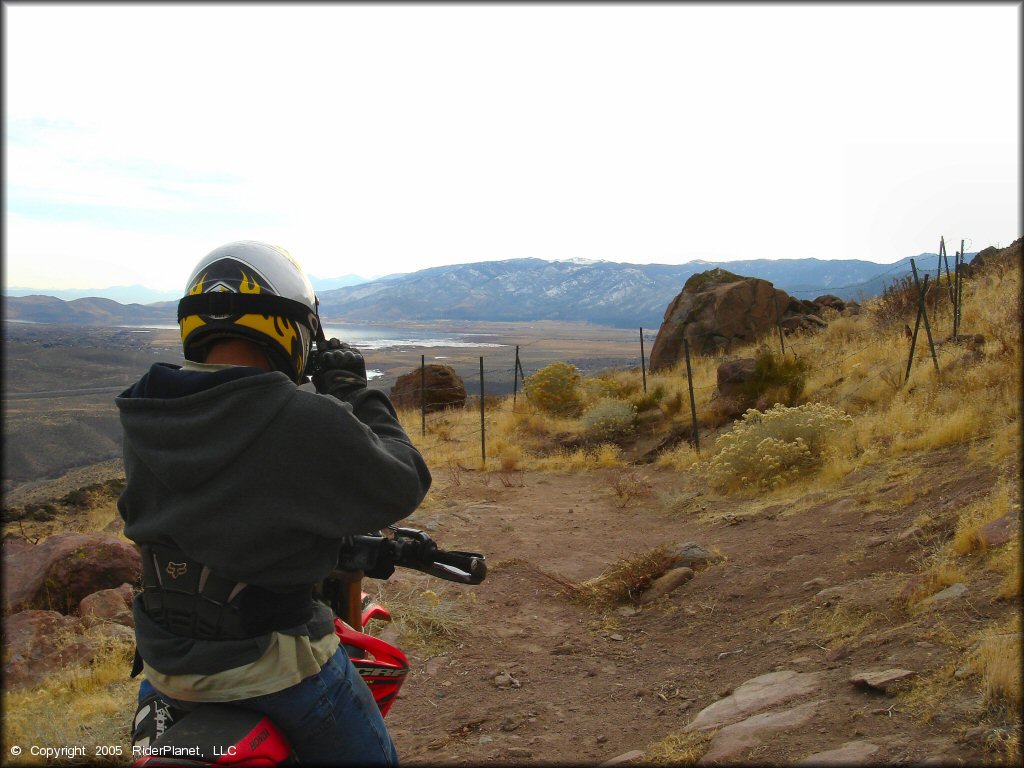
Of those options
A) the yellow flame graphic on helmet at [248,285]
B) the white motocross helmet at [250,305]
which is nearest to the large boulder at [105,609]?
the white motocross helmet at [250,305]

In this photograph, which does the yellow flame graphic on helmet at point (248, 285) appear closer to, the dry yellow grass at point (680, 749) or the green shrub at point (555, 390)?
the dry yellow grass at point (680, 749)

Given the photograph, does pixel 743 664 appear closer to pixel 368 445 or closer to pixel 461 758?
pixel 461 758

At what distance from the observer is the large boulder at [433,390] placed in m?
25.8

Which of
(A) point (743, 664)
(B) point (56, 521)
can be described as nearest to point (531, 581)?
(A) point (743, 664)

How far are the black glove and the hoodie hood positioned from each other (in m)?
0.36

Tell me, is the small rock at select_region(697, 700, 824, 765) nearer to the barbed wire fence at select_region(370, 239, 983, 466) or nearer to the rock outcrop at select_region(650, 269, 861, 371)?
the barbed wire fence at select_region(370, 239, 983, 466)

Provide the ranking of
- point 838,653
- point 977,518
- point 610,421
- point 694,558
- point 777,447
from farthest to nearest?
1. point 610,421
2. point 777,447
3. point 694,558
4. point 977,518
5. point 838,653

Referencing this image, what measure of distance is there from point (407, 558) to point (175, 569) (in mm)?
658

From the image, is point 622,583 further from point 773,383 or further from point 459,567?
point 773,383

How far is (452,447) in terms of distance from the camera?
57.1 feet

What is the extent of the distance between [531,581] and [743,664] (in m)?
2.95

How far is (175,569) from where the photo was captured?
184 centimetres

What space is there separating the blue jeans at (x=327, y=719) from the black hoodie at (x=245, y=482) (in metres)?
0.14

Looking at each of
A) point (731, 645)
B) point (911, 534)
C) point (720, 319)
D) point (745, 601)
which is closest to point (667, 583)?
point (745, 601)
